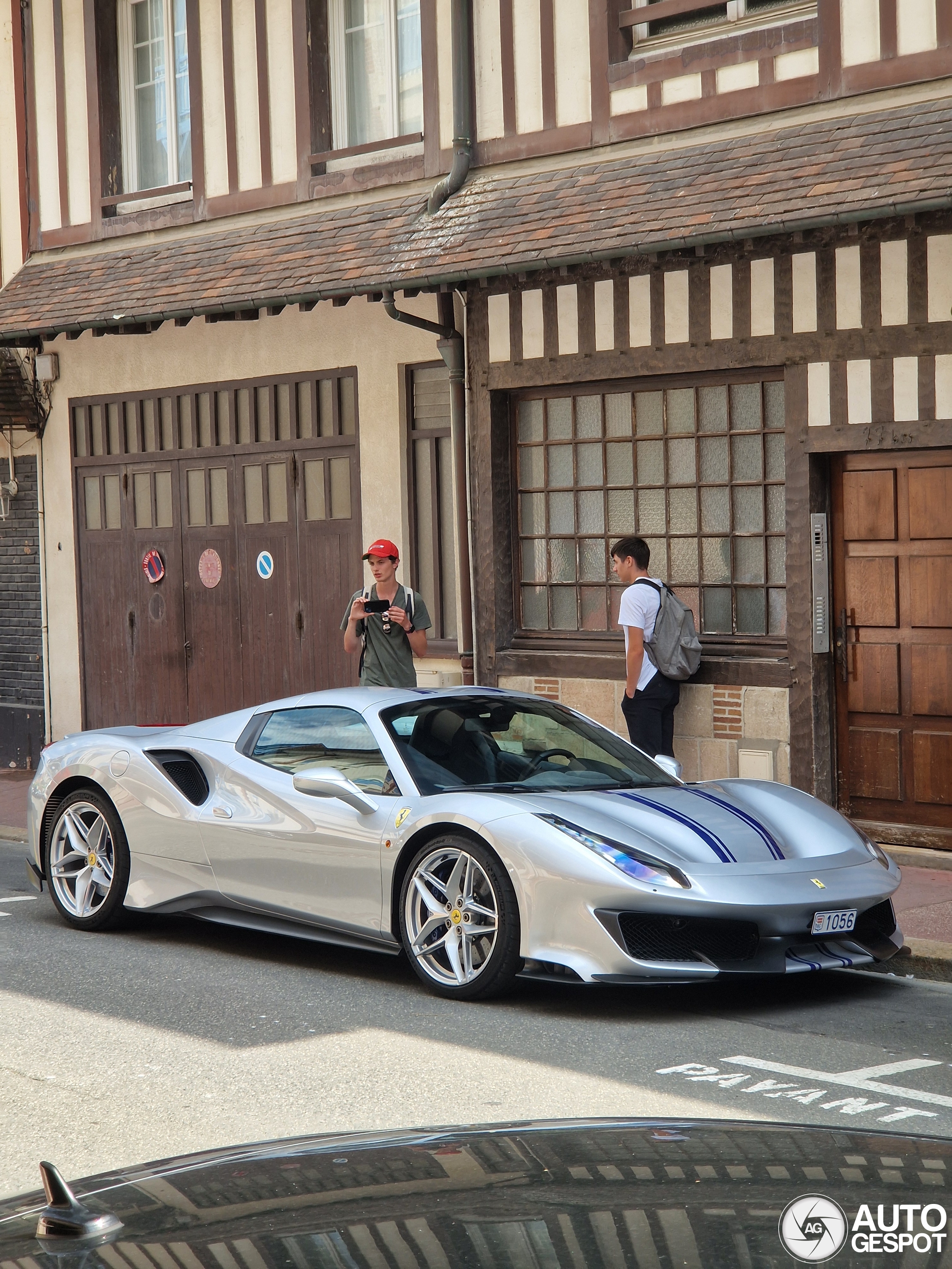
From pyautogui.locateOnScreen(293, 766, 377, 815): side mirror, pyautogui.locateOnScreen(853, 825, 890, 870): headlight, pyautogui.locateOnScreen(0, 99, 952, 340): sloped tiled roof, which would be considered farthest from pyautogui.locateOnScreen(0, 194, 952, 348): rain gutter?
pyautogui.locateOnScreen(293, 766, 377, 815): side mirror

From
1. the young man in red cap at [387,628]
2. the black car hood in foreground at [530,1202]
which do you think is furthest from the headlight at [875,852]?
the black car hood in foreground at [530,1202]

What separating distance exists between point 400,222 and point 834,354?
3872 mm

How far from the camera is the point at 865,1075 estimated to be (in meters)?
5.68

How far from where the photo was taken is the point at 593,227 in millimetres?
10695

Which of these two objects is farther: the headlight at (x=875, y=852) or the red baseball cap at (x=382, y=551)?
the red baseball cap at (x=382, y=551)

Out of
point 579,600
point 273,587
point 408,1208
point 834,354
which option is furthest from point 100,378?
point 408,1208

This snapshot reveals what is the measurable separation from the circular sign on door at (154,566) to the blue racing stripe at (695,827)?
8855 millimetres

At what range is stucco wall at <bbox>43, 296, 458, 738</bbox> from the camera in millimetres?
13094

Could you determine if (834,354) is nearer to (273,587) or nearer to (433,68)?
(433,68)

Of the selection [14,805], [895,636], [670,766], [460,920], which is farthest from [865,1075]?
[14,805]

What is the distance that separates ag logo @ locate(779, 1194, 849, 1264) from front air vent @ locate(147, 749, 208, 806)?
6.30 meters

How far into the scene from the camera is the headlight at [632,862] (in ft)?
20.8

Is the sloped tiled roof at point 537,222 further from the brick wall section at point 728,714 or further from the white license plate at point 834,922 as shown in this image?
the white license plate at point 834,922

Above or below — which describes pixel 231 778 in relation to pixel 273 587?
below
